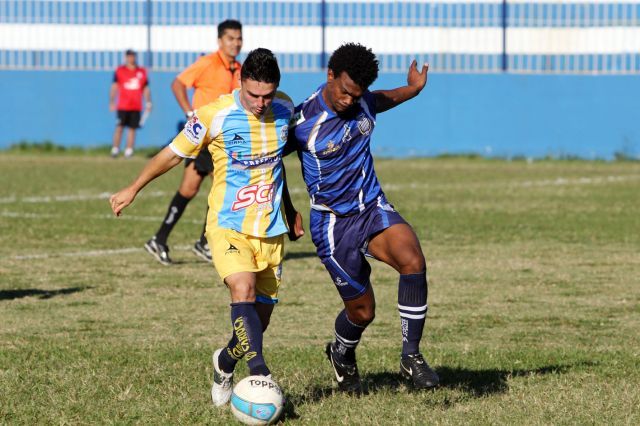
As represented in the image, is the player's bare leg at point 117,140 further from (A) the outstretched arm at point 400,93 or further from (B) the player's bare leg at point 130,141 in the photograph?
(A) the outstretched arm at point 400,93

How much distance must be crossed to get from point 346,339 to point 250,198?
1108 mm

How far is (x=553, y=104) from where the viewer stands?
30.1 metres

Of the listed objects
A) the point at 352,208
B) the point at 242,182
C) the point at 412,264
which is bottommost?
the point at 412,264

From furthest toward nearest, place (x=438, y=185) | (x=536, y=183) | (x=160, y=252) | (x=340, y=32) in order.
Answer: (x=340, y=32)
(x=536, y=183)
(x=438, y=185)
(x=160, y=252)

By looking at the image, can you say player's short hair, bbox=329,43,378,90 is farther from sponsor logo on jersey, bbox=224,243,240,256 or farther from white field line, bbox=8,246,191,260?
white field line, bbox=8,246,191,260

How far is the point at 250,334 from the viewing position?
627 centimetres

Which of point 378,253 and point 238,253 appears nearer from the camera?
point 238,253

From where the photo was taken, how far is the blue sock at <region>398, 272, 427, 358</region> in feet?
22.0

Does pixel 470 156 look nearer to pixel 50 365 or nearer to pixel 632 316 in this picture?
pixel 632 316

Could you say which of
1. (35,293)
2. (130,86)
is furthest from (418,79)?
(130,86)

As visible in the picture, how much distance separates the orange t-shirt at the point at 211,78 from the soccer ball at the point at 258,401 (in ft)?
23.6

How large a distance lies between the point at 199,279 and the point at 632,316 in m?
3.97

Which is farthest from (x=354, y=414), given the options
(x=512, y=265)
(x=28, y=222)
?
(x=28, y=222)

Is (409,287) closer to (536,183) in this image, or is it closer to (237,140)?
(237,140)
